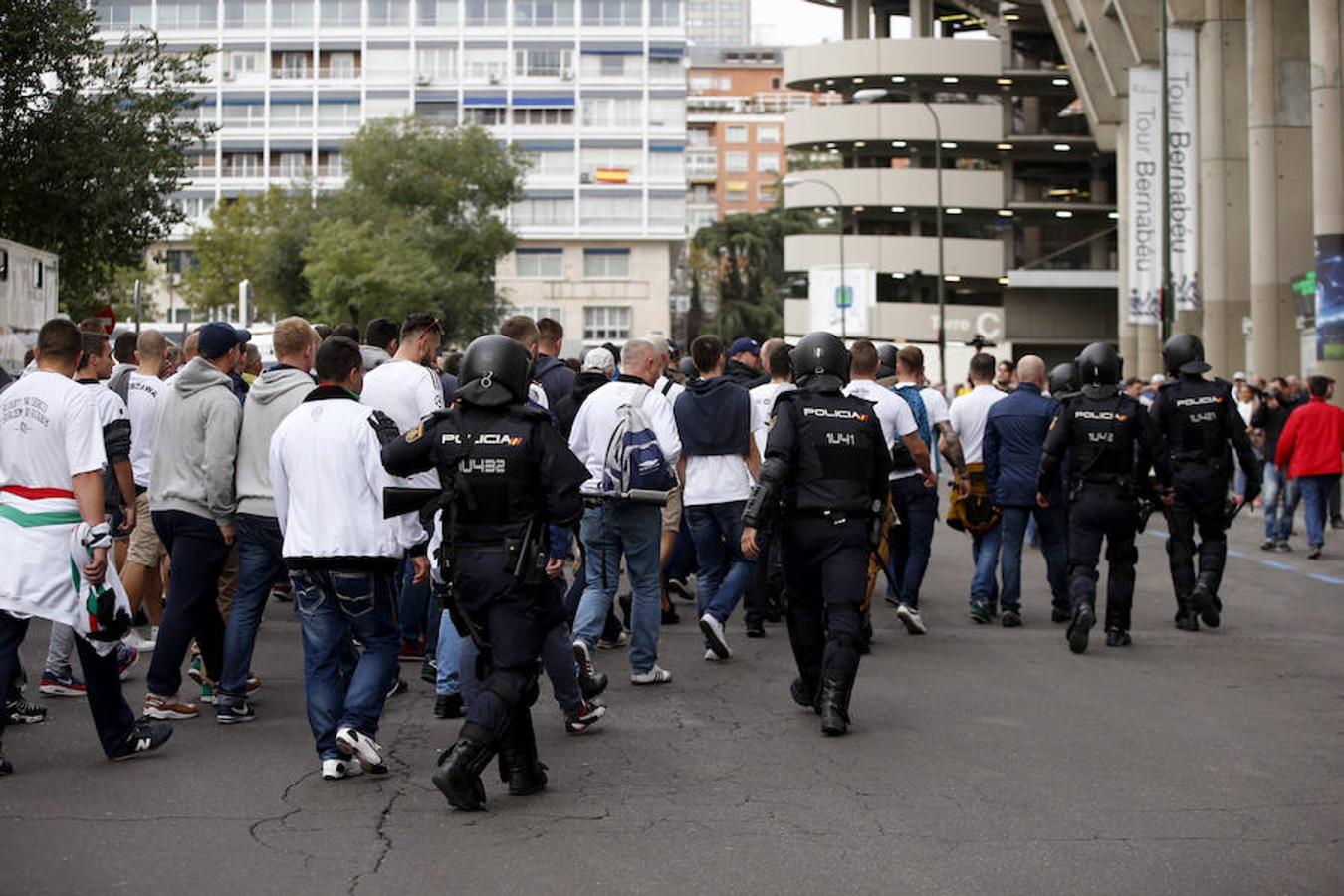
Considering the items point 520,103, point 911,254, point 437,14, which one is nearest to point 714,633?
point 911,254

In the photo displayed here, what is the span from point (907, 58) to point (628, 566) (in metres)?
68.9

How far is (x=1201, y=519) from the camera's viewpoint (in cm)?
1256

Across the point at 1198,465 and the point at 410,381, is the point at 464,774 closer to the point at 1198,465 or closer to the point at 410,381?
the point at 410,381

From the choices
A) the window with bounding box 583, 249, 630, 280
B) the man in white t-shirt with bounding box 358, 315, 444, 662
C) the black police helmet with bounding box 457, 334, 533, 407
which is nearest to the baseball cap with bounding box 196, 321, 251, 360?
the man in white t-shirt with bounding box 358, 315, 444, 662

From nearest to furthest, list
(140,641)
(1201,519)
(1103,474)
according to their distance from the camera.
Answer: (140,641) → (1103,474) → (1201,519)

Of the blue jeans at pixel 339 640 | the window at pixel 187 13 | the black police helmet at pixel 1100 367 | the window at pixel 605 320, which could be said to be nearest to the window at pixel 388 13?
the window at pixel 187 13

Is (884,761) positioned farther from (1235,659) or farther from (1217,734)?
(1235,659)

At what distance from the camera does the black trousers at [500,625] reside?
274 inches

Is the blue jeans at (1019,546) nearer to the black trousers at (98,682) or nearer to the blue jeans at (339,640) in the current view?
the blue jeans at (339,640)

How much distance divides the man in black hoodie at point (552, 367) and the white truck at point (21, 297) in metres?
7.09

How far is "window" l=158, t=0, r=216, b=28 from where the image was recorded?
93125 mm

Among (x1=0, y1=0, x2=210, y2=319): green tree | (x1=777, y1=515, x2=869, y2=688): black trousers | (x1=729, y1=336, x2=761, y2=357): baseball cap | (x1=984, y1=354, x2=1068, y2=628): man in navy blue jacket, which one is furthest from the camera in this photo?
(x1=0, y1=0, x2=210, y2=319): green tree

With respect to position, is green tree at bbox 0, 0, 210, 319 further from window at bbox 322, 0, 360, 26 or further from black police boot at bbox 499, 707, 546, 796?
window at bbox 322, 0, 360, 26

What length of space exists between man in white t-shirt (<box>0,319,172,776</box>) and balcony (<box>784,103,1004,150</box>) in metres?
70.2
